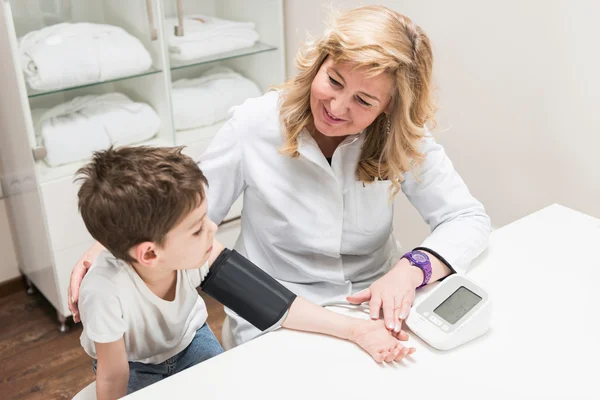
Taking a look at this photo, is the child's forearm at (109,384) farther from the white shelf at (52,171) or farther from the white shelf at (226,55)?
the white shelf at (226,55)

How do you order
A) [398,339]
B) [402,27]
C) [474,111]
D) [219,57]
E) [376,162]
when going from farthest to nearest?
[219,57] < [474,111] < [376,162] < [402,27] < [398,339]

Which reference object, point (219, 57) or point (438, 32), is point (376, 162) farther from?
point (219, 57)

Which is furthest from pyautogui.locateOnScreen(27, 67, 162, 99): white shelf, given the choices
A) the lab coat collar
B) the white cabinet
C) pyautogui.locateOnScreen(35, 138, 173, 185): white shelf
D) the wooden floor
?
the lab coat collar

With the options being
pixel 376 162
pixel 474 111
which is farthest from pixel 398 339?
pixel 474 111

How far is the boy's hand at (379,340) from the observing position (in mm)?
1207

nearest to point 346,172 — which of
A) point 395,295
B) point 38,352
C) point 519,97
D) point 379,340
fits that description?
point 395,295

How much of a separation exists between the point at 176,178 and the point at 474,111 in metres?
1.32

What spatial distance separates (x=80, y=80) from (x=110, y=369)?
4.40ft

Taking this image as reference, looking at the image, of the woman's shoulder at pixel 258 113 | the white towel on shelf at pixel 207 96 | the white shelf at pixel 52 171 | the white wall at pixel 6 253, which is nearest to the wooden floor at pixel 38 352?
the white wall at pixel 6 253

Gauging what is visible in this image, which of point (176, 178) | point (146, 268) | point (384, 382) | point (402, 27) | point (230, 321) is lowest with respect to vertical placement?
point (230, 321)

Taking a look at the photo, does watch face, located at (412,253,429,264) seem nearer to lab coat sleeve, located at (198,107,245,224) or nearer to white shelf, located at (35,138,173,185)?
lab coat sleeve, located at (198,107,245,224)

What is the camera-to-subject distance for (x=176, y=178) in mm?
1187

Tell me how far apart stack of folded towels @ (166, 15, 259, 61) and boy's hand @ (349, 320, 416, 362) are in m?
1.59

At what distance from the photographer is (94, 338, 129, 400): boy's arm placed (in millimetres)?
1247
